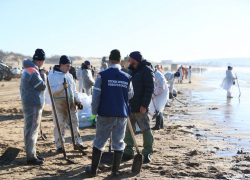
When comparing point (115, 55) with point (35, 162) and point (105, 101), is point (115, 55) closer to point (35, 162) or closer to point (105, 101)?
point (105, 101)

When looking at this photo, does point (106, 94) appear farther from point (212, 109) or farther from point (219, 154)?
point (212, 109)

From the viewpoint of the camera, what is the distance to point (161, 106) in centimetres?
819

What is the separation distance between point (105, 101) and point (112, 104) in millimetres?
113

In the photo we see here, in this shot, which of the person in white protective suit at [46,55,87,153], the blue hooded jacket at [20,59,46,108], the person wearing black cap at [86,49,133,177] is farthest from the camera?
the person in white protective suit at [46,55,87,153]

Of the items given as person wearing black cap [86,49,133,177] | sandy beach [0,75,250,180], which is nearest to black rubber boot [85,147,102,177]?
person wearing black cap [86,49,133,177]

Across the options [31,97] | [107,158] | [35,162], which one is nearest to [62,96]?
[31,97]

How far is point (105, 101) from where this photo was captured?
461 centimetres

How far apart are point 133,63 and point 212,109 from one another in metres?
8.04

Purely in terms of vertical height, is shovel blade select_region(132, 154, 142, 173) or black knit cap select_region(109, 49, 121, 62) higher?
black knit cap select_region(109, 49, 121, 62)

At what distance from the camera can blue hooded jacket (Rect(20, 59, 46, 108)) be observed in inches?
207

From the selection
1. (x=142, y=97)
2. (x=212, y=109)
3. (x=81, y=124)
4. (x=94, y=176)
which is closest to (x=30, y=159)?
(x=94, y=176)

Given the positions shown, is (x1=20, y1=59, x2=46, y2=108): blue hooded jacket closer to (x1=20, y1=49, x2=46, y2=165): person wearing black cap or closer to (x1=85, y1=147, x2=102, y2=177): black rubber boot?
(x1=20, y1=49, x2=46, y2=165): person wearing black cap

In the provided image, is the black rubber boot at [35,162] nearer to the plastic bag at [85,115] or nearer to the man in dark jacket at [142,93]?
the man in dark jacket at [142,93]

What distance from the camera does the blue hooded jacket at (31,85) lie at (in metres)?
5.26
